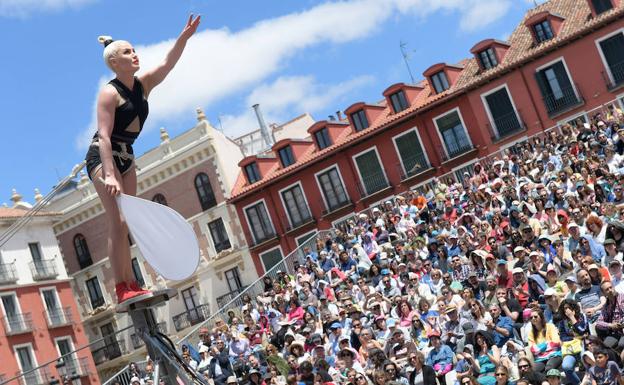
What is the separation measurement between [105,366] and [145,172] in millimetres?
9879

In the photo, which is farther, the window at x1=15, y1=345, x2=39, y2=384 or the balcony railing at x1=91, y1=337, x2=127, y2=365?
the balcony railing at x1=91, y1=337, x2=127, y2=365

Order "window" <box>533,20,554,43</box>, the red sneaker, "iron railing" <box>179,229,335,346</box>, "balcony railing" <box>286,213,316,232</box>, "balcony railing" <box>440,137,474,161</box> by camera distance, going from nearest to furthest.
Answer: the red sneaker, "iron railing" <box>179,229,335,346</box>, "window" <box>533,20,554,43</box>, "balcony railing" <box>440,137,474,161</box>, "balcony railing" <box>286,213,316,232</box>

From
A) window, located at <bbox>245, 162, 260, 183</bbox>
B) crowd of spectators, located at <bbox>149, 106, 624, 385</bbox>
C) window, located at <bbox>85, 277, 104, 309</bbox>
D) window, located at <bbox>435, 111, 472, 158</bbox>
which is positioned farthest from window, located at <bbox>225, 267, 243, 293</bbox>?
crowd of spectators, located at <bbox>149, 106, 624, 385</bbox>

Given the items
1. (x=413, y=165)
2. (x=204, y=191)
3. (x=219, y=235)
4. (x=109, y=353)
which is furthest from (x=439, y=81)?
(x=109, y=353)

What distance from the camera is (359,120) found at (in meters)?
44.6

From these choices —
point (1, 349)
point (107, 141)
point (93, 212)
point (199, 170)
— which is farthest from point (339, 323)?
point (93, 212)

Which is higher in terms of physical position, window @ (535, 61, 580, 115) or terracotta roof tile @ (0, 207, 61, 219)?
terracotta roof tile @ (0, 207, 61, 219)

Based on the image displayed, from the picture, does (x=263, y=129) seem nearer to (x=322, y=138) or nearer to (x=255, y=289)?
(x=322, y=138)

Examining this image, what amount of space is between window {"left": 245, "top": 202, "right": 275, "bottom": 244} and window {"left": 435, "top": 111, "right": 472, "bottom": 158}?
9899mm

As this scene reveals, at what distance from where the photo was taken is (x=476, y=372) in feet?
41.7

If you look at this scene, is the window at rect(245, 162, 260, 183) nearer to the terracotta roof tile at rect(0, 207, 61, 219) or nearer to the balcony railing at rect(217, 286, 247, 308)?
the balcony railing at rect(217, 286, 247, 308)

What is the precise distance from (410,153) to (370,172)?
2228 mm

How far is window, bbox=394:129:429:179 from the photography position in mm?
42156

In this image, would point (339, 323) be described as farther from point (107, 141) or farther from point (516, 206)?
point (107, 141)
